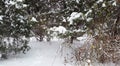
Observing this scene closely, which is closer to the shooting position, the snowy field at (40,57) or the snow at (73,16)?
the snow at (73,16)

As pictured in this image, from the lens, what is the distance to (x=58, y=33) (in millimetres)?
4785

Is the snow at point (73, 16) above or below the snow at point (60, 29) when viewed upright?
above

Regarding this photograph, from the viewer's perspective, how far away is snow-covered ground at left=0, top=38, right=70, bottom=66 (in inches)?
187

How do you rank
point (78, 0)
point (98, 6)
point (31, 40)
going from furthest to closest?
point (31, 40), point (78, 0), point (98, 6)

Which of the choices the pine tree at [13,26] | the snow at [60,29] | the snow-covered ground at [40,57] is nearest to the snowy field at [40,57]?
the snow-covered ground at [40,57]

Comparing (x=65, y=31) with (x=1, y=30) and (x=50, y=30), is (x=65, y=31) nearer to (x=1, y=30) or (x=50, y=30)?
(x=50, y=30)

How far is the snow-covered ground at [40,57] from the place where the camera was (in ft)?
15.6

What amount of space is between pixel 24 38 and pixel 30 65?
1.92 ft

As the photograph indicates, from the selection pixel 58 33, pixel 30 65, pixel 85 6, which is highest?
pixel 85 6

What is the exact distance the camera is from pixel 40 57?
5.00 meters

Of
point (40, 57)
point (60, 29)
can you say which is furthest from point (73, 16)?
point (40, 57)

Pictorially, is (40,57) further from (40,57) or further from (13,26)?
(13,26)

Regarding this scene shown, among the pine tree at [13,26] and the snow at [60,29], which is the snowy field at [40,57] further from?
the snow at [60,29]

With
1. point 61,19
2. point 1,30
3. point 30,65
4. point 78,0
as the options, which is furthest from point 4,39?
point 78,0
